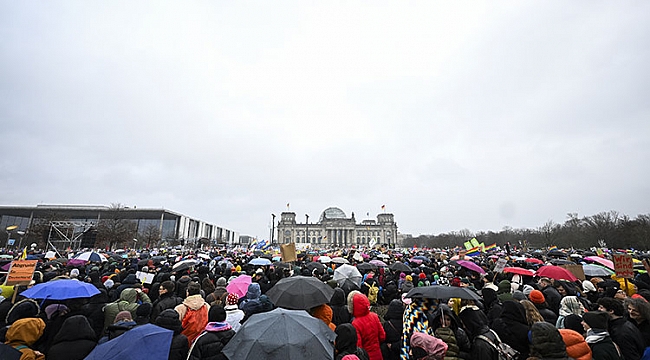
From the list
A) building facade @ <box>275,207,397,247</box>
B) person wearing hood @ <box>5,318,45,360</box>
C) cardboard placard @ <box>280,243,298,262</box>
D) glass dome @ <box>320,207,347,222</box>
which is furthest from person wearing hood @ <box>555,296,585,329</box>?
glass dome @ <box>320,207,347,222</box>

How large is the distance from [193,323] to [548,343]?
16.7ft

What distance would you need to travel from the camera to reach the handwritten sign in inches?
308

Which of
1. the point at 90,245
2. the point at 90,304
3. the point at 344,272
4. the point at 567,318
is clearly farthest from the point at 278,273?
the point at 90,245

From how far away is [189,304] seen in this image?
5461 millimetres

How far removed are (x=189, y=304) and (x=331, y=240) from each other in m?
121

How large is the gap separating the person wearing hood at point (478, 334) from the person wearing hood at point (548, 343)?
2.09ft

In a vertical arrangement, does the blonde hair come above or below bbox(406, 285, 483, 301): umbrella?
below

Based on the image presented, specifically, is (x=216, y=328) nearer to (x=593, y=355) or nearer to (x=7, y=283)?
(x=593, y=355)

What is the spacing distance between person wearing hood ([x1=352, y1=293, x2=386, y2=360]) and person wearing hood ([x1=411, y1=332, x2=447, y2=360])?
1177 mm

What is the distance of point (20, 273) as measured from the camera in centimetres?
682

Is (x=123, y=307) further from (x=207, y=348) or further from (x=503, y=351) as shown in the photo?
(x=503, y=351)

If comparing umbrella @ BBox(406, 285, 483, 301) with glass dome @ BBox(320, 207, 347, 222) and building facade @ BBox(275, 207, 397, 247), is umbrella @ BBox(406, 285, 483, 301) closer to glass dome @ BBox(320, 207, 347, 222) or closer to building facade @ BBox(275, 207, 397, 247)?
building facade @ BBox(275, 207, 397, 247)

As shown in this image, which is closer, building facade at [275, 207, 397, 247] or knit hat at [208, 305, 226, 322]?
knit hat at [208, 305, 226, 322]

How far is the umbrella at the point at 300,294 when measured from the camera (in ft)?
18.9
